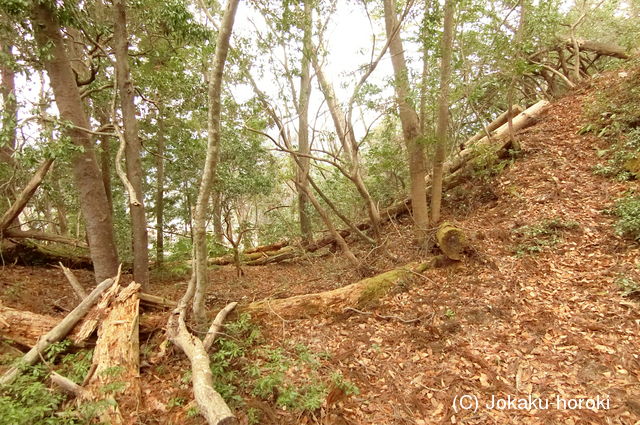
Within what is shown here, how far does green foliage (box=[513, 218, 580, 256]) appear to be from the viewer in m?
5.23

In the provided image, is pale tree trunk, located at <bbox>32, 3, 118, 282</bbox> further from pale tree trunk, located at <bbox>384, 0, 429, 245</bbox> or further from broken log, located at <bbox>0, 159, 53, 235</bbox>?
pale tree trunk, located at <bbox>384, 0, 429, 245</bbox>

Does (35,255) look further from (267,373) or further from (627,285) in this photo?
(627,285)

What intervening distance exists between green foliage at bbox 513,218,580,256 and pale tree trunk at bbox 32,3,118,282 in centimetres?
702

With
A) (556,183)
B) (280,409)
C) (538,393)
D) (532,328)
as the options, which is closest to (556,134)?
(556,183)

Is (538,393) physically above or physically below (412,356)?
below

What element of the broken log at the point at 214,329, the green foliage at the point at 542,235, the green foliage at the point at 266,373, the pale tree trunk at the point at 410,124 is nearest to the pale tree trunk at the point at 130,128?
the broken log at the point at 214,329

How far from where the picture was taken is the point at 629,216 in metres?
4.85

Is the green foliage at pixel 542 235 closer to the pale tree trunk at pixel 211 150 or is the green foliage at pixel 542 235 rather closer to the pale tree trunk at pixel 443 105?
the pale tree trunk at pixel 443 105

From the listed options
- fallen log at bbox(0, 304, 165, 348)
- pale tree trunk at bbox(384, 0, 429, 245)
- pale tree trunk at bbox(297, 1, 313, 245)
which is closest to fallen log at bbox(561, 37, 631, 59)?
pale tree trunk at bbox(384, 0, 429, 245)

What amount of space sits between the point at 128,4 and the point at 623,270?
892cm

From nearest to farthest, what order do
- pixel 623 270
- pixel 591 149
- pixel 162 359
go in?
1. pixel 162 359
2. pixel 623 270
3. pixel 591 149

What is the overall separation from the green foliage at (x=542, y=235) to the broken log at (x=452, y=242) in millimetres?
894

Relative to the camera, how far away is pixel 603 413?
290cm

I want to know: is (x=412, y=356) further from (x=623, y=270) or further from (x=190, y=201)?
(x=190, y=201)
